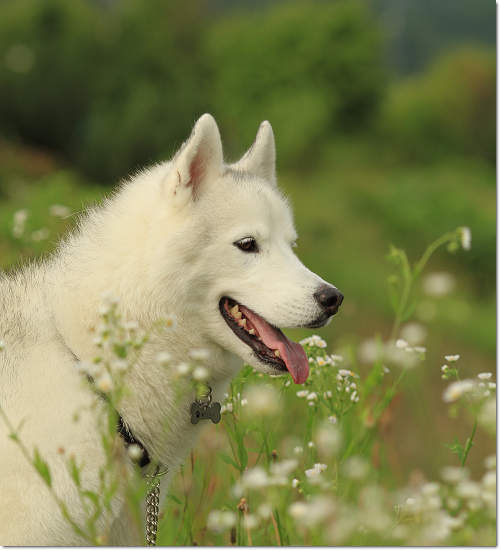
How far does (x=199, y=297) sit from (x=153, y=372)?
40cm

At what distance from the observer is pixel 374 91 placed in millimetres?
31781

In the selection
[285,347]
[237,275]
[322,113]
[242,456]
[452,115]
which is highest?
[237,275]

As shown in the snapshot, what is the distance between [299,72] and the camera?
32750 millimetres

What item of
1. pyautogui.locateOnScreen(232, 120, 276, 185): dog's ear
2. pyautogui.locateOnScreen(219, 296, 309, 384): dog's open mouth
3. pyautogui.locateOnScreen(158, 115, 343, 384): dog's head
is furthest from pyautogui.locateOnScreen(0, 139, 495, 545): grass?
pyautogui.locateOnScreen(232, 120, 276, 185): dog's ear

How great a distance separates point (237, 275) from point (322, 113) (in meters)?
29.3

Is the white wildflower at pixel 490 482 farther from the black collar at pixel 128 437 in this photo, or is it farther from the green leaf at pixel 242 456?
the black collar at pixel 128 437

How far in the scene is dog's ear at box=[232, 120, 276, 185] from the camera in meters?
3.01

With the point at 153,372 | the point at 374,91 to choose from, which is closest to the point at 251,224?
the point at 153,372

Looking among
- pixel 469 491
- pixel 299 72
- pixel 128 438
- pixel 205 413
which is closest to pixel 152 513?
pixel 128 438

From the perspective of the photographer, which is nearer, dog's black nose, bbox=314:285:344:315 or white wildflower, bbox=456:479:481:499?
white wildflower, bbox=456:479:481:499

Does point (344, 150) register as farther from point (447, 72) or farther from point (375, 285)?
point (375, 285)

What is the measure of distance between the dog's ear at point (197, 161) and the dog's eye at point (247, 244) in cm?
32

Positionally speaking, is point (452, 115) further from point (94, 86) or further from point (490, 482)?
point (490, 482)

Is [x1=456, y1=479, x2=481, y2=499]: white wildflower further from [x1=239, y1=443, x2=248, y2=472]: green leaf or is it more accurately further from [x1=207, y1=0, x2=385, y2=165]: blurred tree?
[x1=207, y1=0, x2=385, y2=165]: blurred tree
